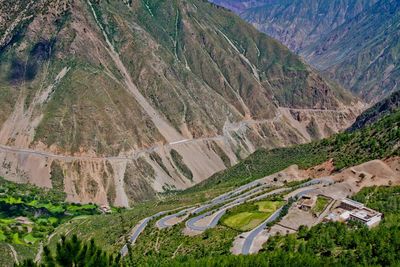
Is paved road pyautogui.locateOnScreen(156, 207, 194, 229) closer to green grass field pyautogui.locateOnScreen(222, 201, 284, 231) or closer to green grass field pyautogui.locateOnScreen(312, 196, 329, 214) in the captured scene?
green grass field pyautogui.locateOnScreen(222, 201, 284, 231)

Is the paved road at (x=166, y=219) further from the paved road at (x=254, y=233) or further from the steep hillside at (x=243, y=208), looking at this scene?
the paved road at (x=254, y=233)

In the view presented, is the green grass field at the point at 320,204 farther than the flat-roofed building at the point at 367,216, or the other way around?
the green grass field at the point at 320,204

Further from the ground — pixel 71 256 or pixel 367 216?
pixel 71 256

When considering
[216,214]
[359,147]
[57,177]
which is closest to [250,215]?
[216,214]

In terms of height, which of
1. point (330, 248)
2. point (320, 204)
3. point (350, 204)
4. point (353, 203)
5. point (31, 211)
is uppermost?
point (31, 211)

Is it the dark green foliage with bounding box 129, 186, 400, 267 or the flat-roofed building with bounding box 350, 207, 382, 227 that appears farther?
the flat-roofed building with bounding box 350, 207, 382, 227

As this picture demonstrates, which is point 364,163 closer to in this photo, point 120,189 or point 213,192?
point 213,192

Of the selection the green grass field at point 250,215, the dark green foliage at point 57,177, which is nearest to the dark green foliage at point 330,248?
the green grass field at point 250,215

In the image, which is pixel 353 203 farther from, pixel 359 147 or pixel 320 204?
pixel 359 147

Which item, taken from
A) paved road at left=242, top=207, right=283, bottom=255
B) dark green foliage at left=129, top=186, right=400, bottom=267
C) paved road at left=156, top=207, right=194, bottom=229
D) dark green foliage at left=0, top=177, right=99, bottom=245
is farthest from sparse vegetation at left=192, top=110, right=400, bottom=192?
dark green foliage at left=0, top=177, right=99, bottom=245
